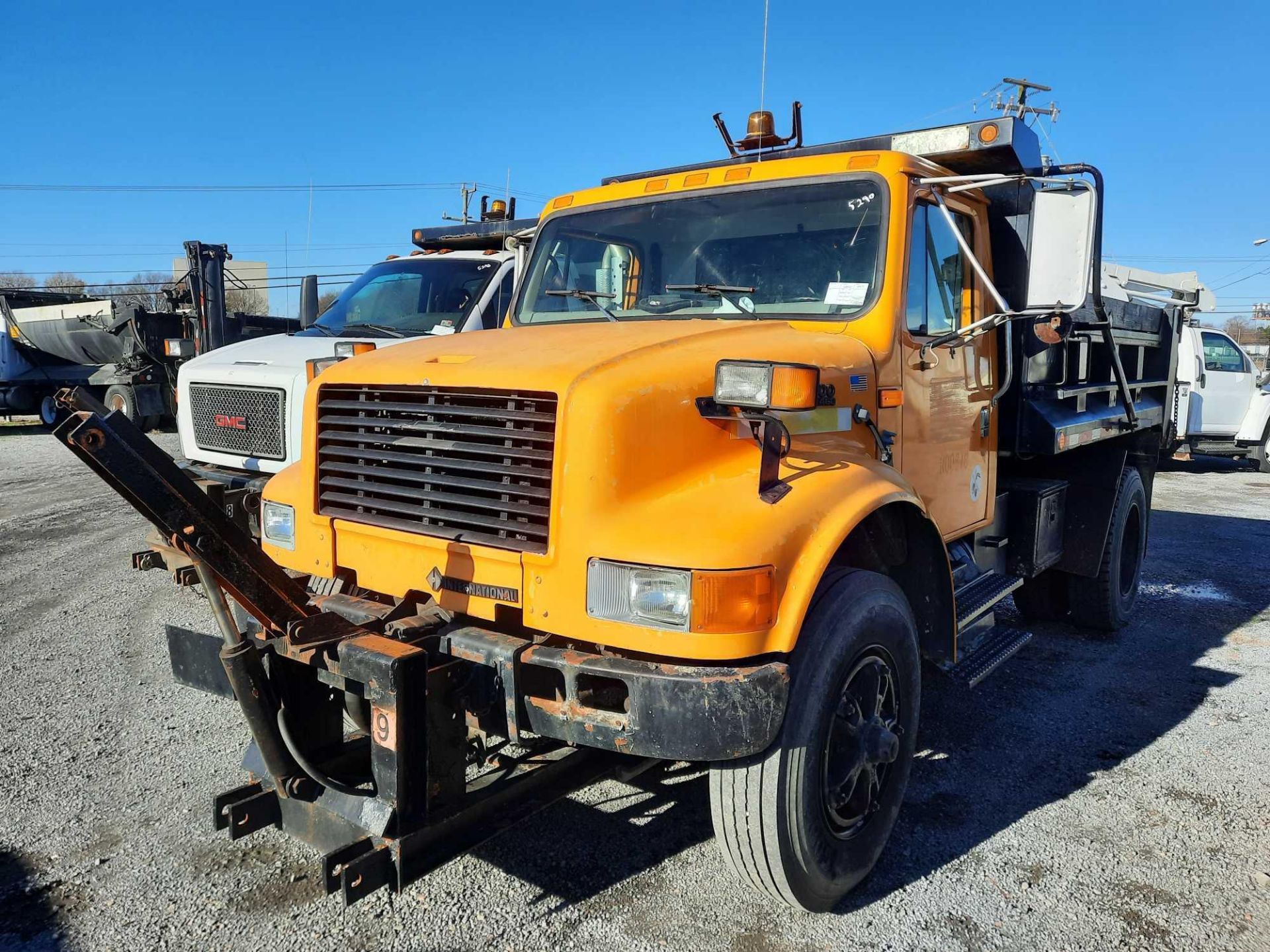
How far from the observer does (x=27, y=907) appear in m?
2.91

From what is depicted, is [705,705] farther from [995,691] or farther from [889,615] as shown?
[995,691]

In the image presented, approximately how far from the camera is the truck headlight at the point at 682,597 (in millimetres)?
2436

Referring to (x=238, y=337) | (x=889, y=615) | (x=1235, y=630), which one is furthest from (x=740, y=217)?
(x=238, y=337)

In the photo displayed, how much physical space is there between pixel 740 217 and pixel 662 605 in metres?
2.01

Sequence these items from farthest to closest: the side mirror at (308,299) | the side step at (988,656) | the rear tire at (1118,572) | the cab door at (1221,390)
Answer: the cab door at (1221,390)
the side mirror at (308,299)
the rear tire at (1118,572)
the side step at (988,656)

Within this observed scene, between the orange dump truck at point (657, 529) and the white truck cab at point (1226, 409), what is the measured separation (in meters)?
12.7

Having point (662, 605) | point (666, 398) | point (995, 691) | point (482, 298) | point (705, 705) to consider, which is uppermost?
point (482, 298)

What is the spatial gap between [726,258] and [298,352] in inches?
146

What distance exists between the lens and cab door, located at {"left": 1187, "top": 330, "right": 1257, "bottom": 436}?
14836 millimetres

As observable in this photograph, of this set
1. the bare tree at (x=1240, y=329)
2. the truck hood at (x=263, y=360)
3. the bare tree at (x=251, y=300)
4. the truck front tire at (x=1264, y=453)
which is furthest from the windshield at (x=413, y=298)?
the bare tree at (x=1240, y=329)

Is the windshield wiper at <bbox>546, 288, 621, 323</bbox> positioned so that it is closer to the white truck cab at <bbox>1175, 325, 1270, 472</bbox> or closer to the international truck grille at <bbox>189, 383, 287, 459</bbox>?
the international truck grille at <bbox>189, 383, 287, 459</bbox>

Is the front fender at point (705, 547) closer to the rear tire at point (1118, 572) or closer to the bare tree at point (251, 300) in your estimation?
the rear tire at point (1118, 572)

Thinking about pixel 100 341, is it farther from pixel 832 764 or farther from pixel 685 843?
pixel 832 764

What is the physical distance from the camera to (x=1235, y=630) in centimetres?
626
